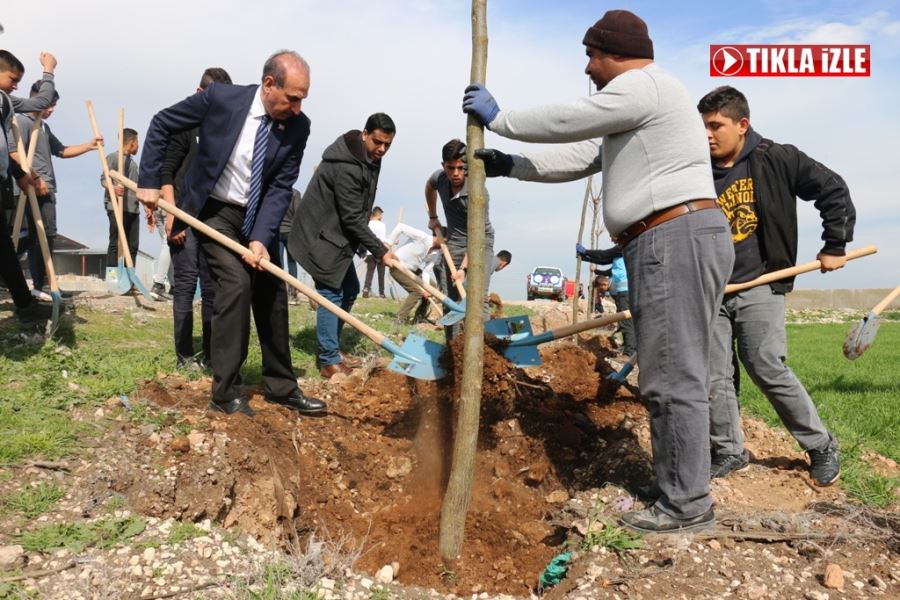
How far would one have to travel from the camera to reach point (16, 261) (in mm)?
5469

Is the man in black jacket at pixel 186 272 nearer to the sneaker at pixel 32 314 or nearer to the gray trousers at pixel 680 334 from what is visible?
the sneaker at pixel 32 314

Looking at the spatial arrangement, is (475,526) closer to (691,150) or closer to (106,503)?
(106,503)

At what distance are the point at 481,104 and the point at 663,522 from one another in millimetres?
1931

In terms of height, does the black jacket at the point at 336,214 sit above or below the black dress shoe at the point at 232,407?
above

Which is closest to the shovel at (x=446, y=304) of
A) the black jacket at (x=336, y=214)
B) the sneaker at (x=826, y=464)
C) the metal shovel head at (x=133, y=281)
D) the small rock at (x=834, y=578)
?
the black jacket at (x=336, y=214)

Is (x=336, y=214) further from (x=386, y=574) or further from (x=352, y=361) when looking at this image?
(x=386, y=574)

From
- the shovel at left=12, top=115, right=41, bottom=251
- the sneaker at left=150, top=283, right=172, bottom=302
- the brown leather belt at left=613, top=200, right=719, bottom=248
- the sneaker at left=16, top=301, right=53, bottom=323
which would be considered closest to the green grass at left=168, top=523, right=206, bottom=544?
the brown leather belt at left=613, top=200, right=719, bottom=248

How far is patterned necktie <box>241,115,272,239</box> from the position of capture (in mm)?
3863

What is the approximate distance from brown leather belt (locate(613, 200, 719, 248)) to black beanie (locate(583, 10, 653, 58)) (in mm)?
657

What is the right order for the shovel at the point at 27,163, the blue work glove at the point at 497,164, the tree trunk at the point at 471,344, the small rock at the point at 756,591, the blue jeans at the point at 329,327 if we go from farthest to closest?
the shovel at the point at 27,163 → the blue jeans at the point at 329,327 → the blue work glove at the point at 497,164 → the tree trunk at the point at 471,344 → the small rock at the point at 756,591

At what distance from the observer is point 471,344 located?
3062 mm

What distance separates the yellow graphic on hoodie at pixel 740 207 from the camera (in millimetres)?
3545

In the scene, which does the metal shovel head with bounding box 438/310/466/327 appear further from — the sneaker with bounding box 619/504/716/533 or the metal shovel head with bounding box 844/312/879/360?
the metal shovel head with bounding box 844/312/879/360

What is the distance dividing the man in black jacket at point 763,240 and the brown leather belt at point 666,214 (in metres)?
0.86
